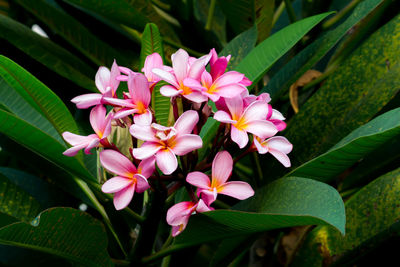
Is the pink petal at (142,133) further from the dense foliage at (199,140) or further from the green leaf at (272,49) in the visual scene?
the green leaf at (272,49)

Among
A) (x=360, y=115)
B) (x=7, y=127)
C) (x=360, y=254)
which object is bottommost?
(x=360, y=254)

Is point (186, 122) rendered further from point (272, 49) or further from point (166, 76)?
point (272, 49)

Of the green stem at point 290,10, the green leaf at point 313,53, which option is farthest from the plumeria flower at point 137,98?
the green stem at point 290,10

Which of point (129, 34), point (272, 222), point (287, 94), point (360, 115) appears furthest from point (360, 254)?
point (129, 34)

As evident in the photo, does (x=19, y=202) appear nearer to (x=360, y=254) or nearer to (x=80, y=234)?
(x=80, y=234)

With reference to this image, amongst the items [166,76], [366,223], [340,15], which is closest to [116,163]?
[166,76]

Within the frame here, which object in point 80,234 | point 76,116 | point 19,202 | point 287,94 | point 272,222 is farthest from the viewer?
point 287,94
